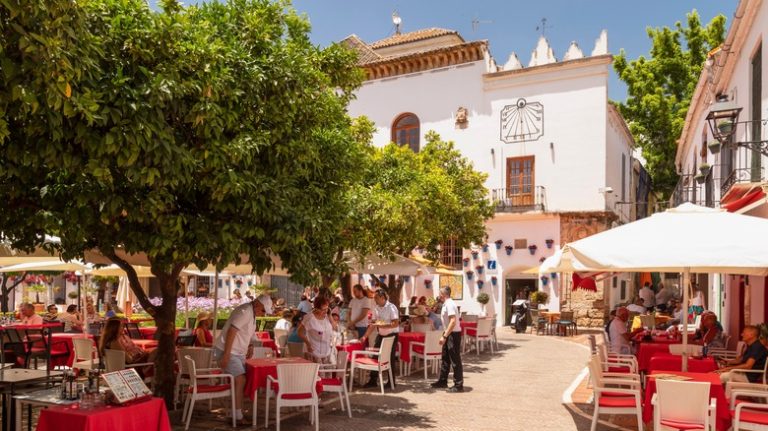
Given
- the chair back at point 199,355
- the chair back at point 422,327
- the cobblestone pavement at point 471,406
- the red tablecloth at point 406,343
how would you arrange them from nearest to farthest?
the cobblestone pavement at point 471,406 → the chair back at point 199,355 → the red tablecloth at point 406,343 → the chair back at point 422,327

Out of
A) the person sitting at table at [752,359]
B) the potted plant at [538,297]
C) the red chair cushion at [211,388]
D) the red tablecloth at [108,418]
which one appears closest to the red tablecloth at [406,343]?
the red chair cushion at [211,388]

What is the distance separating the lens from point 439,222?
1565cm

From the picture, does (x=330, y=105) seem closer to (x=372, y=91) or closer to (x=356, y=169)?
(x=356, y=169)

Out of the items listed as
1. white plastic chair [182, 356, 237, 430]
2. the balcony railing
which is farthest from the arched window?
white plastic chair [182, 356, 237, 430]

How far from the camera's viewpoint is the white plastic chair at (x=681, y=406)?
5984 millimetres

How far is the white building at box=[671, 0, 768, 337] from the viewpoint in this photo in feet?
35.7

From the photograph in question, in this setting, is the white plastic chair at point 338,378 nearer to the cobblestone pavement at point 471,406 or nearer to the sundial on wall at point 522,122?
the cobblestone pavement at point 471,406

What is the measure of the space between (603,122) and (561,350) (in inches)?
433

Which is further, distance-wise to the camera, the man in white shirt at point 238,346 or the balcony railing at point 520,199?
the balcony railing at point 520,199

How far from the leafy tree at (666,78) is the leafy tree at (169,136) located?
25680 mm

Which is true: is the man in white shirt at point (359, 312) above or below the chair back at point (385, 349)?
above

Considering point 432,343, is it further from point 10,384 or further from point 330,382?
point 10,384

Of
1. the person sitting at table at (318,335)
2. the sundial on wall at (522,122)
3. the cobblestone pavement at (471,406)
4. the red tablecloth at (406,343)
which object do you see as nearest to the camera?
the cobblestone pavement at (471,406)

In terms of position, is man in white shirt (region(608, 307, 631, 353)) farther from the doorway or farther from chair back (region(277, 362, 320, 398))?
the doorway
